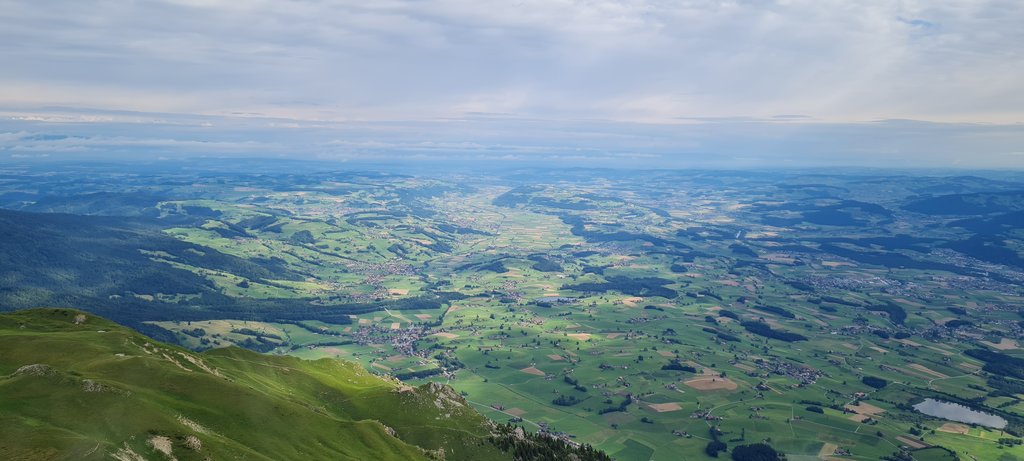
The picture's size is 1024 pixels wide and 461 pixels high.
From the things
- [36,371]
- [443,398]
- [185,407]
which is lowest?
[443,398]

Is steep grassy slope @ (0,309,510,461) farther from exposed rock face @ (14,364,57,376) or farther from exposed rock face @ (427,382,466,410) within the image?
exposed rock face @ (427,382,466,410)

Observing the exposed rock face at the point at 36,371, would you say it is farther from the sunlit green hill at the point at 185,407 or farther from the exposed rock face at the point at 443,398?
the exposed rock face at the point at 443,398

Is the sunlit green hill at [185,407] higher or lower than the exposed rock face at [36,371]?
lower

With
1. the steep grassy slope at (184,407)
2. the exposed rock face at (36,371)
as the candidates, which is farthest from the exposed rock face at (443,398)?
the exposed rock face at (36,371)

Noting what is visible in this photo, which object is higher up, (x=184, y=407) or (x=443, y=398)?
(x=184, y=407)

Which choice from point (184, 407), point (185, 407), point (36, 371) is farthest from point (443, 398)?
point (36, 371)

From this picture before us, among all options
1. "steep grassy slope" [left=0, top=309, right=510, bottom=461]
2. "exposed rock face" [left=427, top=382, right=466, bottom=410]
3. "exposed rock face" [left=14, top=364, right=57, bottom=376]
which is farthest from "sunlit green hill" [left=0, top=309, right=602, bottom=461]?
"exposed rock face" [left=427, top=382, right=466, bottom=410]

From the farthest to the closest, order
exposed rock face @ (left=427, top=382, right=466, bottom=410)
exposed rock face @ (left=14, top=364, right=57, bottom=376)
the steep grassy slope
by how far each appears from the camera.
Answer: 1. exposed rock face @ (left=427, top=382, right=466, bottom=410)
2. exposed rock face @ (left=14, top=364, right=57, bottom=376)
3. the steep grassy slope

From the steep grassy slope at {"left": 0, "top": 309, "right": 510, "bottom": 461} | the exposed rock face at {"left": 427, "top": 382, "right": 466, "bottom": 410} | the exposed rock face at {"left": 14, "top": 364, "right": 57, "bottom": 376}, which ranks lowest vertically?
the exposed rock face at {"left": 427, "top": 382, "right": 466, "bottom": 410}

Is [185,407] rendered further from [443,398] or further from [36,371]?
[443,398]
